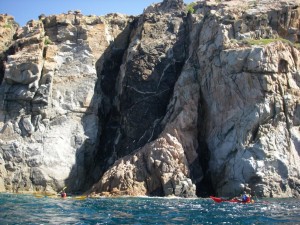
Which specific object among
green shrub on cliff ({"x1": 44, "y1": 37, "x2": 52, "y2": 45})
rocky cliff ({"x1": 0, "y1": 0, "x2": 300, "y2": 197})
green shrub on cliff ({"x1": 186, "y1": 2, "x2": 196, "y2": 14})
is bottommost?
rocky cliff ({"x1": 0, "y1": 0, "x2": 300, "y2": 197})

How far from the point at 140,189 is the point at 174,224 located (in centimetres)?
2105

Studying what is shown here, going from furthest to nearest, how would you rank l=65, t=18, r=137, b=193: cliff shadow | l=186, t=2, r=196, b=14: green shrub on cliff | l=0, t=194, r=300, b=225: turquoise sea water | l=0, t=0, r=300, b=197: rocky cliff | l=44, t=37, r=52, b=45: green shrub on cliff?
l=186, t=2, r=196, b=14: green shrub on cliff < l=44, t=37, r=52, b=45: green shrub on cliff < l=65, t=18, r=137, b=193: cliff shadow < l=0, t=0, r=300, b=197: rocky cliff < l=0, t=194, r=300, b=225: turquoise sea water

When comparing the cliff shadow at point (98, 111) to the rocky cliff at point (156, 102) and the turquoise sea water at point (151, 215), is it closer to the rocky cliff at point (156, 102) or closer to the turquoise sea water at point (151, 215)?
the rocky cliff at point (156, 102)

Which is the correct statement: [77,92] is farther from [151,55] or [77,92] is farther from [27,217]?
[27,217]

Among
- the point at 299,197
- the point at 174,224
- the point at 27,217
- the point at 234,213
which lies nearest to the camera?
the point at 174,224


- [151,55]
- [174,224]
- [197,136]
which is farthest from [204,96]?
[174,224]

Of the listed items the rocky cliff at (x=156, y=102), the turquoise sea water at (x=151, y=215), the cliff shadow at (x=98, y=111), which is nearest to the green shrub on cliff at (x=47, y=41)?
the rocky cliff at (x=156, y=102)

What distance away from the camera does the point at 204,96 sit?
49844mm

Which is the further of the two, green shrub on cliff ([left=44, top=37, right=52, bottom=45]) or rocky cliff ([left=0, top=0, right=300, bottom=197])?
green shrub on cliff ([left=44, top=37, right=52, bottom=45])

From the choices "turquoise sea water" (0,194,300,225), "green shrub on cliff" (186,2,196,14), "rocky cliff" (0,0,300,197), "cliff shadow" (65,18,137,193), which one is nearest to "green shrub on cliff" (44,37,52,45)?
"rocky cliff" (0,0,300,197)

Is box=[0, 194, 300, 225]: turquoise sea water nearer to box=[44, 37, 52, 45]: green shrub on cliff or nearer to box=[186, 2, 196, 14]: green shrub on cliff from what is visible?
box=[44, 37, 52, 45]: green shrub on cliff

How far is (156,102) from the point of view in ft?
174

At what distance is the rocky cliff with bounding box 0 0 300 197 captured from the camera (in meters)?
43.8

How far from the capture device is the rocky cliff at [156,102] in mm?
43781
